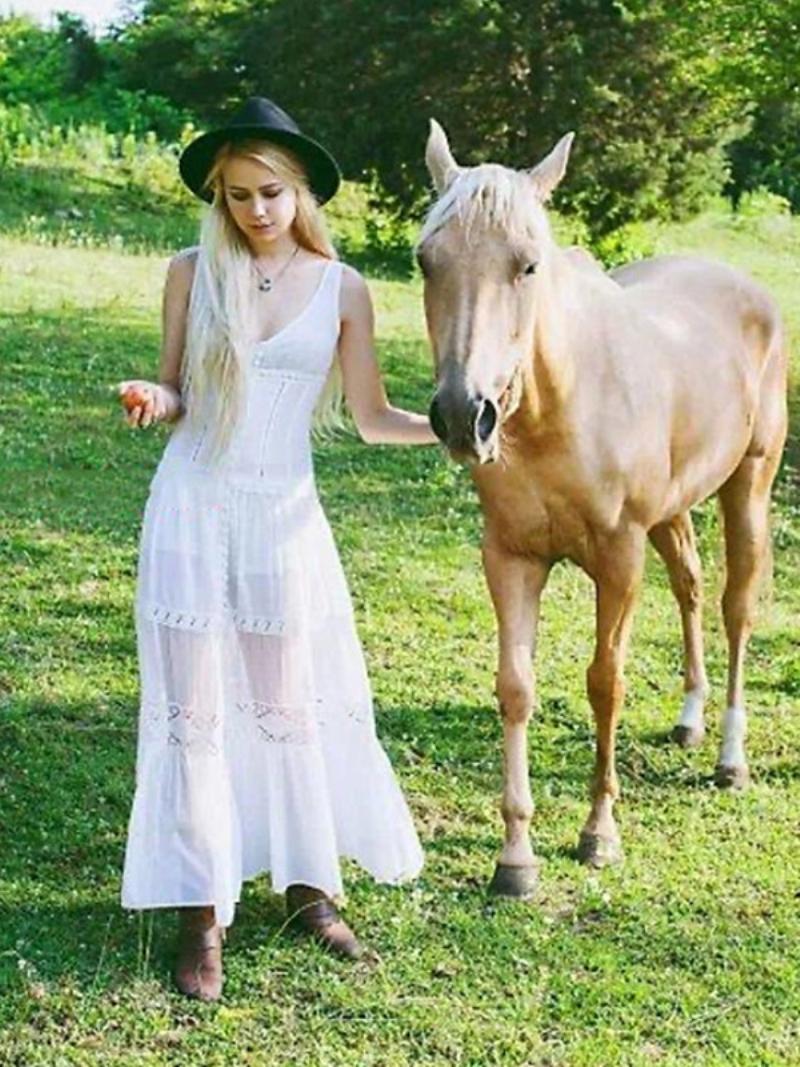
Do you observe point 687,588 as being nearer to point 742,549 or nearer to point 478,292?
point 742,549

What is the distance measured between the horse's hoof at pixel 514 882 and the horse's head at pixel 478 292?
1.45 m

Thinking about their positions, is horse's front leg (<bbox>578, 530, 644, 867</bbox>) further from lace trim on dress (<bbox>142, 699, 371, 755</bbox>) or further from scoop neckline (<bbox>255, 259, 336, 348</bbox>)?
scoop neckline (<bbox>255, 259, 336, 348</bbox>)

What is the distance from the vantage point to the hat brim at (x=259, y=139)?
375cm

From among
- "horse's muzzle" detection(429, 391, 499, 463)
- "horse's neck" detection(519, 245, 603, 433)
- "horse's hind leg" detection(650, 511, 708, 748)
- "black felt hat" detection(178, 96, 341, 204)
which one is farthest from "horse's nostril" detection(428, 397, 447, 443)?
"horse's hind leg" detection(650, 511, 708, 748)

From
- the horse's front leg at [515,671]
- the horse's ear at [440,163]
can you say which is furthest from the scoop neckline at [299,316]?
the horse's front leg at [515,671]

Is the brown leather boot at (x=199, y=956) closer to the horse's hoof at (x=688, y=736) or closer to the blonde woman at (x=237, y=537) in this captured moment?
the blonde woman at (x=237, y=537)

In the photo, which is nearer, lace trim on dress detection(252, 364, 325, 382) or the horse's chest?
lace trim on dress detection(252, 364, 325, 382)

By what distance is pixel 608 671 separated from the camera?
15.9ft

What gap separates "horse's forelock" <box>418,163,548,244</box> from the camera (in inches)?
147

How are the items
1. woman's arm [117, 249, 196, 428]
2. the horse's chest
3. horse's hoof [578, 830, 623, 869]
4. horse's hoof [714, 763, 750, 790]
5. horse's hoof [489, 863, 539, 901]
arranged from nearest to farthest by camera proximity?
woman's arm [117, 249, 196, 428] → the horse's chest → horse's hoof [489, 863, 539, 901] → horse's hoof [578, 830, 623, 869] → horse's hoof [714, 763, 750, 790]

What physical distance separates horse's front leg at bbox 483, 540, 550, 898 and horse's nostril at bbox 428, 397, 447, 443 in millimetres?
1023

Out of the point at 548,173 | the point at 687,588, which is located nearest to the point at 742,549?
the point at 687,588

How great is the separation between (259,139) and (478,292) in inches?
25.8

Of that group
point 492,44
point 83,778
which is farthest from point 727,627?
point 492,44
